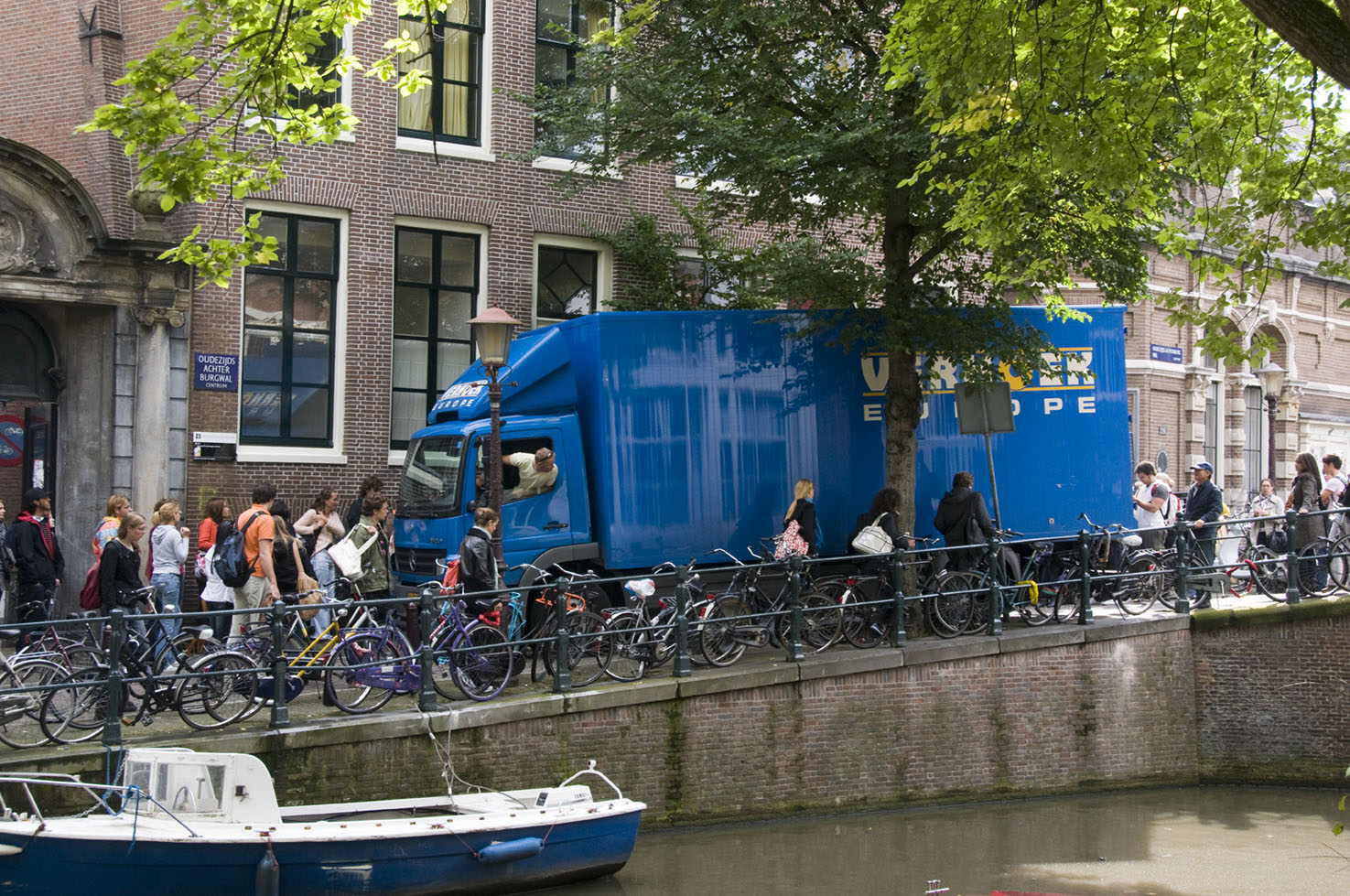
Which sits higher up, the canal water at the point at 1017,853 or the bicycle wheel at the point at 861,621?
the bicycle wheel at the point at 861,621

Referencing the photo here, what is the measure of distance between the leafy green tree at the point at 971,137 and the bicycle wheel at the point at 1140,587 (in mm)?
2611

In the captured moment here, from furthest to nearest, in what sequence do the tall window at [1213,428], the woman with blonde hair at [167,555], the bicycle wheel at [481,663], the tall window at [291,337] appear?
the tall window at [1213,428], the tall window at [291,337], the woman with blonde hair at [167,555], the bicycle wheel at [481,663]

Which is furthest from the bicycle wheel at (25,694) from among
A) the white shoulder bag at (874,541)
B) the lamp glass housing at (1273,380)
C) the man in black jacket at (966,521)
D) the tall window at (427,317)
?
the lamp glass housing at (1273,380)

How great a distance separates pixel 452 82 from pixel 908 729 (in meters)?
10.2

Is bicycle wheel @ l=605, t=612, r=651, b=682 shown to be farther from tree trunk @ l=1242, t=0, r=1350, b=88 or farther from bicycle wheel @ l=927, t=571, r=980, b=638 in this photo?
tree trunk @ l=1242, t=0, r=1350, b=88

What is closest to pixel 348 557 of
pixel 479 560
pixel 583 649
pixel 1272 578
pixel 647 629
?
pixel 479 560

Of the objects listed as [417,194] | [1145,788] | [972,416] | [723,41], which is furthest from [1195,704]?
[417,194]

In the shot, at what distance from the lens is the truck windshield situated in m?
13.9

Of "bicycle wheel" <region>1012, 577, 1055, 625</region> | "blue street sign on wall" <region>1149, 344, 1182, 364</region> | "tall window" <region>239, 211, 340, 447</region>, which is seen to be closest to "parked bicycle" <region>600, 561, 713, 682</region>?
"bicycle wheel" <region>1012, 577, 1055, 625</region>

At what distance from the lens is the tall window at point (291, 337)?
16.8 m

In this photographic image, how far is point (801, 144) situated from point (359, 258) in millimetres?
6305

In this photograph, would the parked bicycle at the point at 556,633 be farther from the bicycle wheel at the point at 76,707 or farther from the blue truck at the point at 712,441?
the bicycle wheel at the point at 76,707

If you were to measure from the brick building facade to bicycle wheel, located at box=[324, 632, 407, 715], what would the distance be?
236 inches

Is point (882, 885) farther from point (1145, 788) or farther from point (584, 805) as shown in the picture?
point (1145, 788)
